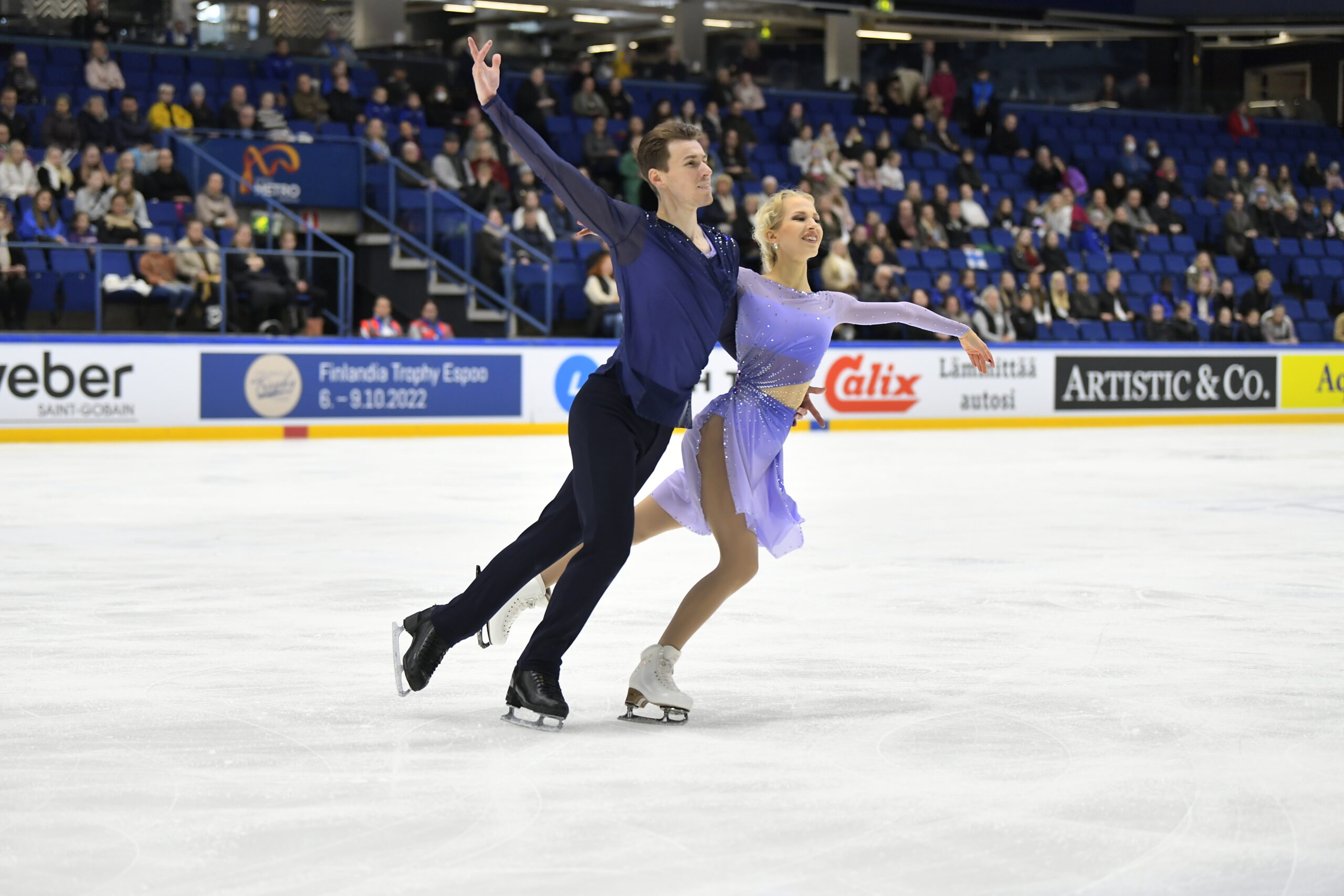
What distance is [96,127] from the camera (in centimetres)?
1596

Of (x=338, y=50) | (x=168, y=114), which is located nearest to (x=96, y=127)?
(x=168, y=114)

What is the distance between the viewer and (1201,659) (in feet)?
16.2

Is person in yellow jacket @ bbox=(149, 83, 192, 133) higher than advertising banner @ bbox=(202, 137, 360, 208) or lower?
higher

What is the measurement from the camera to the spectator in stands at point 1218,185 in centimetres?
2355

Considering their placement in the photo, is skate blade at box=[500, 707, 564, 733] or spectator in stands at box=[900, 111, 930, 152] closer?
skate blade at box=[500, 707, 564, 733]

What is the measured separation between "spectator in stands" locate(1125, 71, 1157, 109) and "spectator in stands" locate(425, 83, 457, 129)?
12638mm

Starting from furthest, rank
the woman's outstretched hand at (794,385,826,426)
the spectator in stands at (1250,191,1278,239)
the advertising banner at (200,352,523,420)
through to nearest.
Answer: the spectator in stands at (1250,191,1278,239) → the advertising banner at (200,352,523,420) → the woman's outstretched hand at (794,385,826,426)

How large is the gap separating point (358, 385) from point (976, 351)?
37.9 feet

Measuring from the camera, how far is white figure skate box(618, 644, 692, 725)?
407 cm

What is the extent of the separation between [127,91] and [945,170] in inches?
418

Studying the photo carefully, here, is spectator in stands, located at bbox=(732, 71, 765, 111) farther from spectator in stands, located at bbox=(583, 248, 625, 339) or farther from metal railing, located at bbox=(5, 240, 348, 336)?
metal railing, located at bbox=(5, 240, 348, 336)

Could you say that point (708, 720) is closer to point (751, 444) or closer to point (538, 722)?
point (538, 722)

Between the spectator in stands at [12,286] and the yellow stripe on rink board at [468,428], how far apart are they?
3.18 feet

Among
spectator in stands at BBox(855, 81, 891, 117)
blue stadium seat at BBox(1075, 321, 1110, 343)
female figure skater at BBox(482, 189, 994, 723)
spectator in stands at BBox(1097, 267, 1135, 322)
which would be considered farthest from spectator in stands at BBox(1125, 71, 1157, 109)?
female figure skater at BBox(482, 189, 994, 723)
